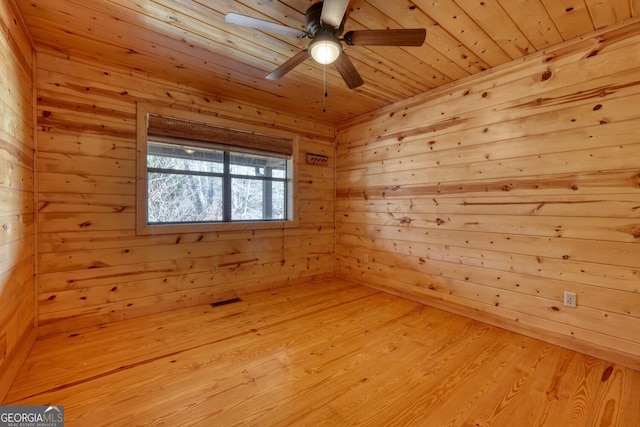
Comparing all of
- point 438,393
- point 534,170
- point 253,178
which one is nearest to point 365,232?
point 253,178

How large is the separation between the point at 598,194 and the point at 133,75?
4.19m

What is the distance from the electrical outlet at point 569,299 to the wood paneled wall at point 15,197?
3.88 metres

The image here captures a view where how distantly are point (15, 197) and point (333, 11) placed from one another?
2.42 metres

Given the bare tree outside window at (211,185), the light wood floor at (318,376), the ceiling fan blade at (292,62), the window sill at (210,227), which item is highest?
the ceiling fan blade at (292,62)

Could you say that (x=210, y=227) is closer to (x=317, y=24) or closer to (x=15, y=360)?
(x=15, y=360)

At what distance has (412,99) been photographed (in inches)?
129

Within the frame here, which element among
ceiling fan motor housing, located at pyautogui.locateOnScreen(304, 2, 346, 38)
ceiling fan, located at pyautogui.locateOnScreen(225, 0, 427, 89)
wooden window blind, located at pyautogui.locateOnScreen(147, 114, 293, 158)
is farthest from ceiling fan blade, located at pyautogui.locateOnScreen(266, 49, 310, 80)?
wooden window blind, located at pyautogui.locateOnScreen(147, 114, 293, 158)

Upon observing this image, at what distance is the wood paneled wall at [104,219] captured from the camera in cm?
235

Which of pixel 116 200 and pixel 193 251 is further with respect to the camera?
pixel 193 251

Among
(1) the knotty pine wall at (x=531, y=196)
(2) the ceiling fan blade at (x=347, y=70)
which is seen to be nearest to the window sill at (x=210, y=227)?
(1) the knotty pine wall at (x=531, y=196)

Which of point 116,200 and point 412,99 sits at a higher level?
point 412,99

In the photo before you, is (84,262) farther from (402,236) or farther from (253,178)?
(402,236)

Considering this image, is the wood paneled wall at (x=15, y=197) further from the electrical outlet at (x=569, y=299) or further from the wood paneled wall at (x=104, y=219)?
the electrical outlet at (x=569, y=299)

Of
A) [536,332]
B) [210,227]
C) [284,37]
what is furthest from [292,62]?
[536,332]
